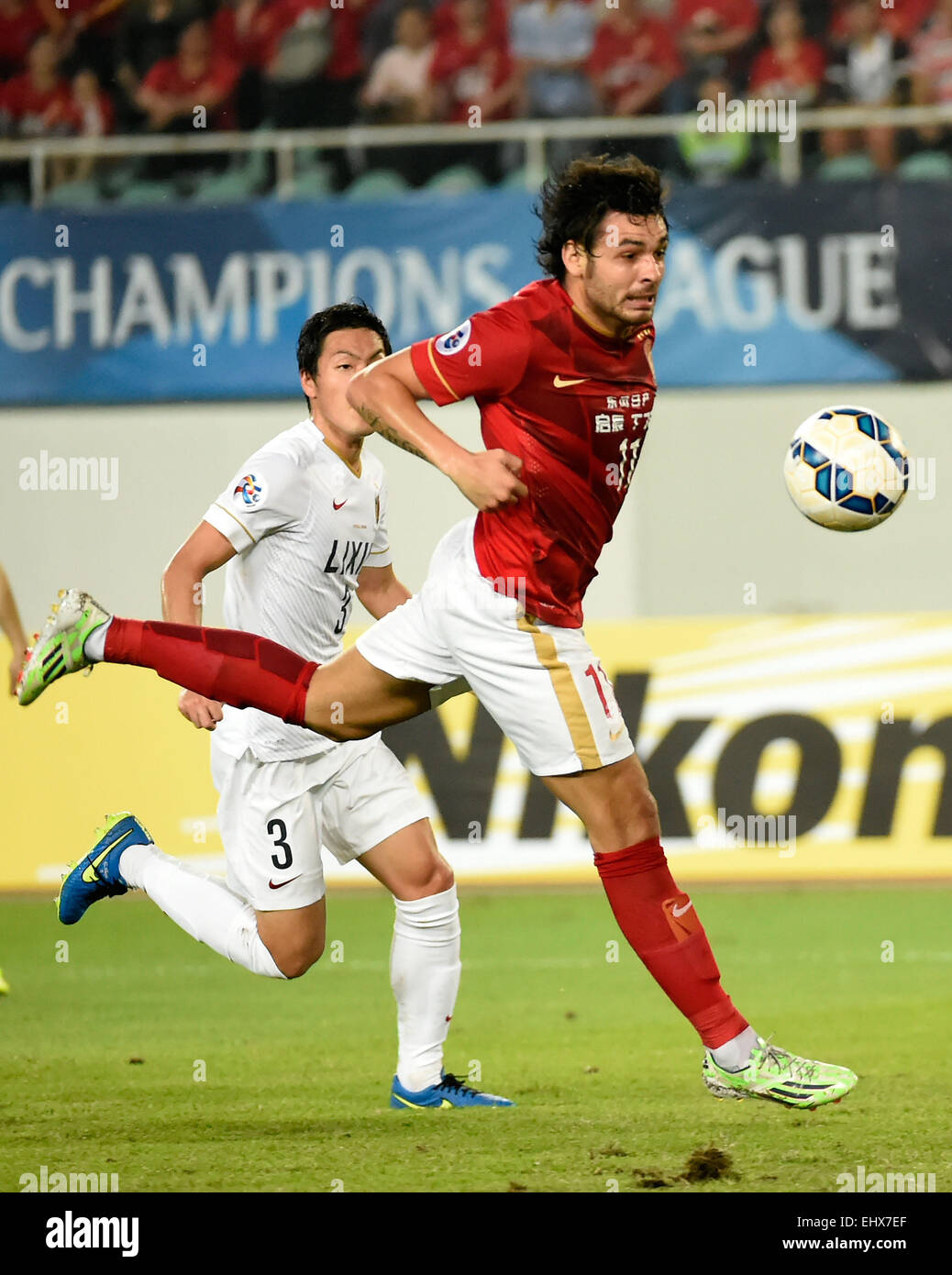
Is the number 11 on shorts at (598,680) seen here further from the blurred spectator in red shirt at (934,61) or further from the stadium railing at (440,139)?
Result: the blurred spectator in red shirt at (934,61)

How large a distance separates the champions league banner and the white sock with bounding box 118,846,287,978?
19.2 ft

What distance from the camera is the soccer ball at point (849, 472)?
4.61 meters

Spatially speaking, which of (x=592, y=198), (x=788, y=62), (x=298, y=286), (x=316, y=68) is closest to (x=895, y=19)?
(x=788, y=62)

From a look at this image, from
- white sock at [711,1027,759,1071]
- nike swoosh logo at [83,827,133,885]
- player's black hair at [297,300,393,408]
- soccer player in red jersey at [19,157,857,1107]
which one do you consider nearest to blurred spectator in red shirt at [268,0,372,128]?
player's black hair at [297,300,393,408]

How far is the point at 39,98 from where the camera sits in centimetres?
1234

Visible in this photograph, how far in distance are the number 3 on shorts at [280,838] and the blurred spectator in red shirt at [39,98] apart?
884 cm

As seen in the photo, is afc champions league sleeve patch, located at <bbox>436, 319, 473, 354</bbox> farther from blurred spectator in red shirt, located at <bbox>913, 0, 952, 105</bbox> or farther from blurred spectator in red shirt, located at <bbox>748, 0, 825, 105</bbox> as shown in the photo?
blurred spectator in red shirt, located at <bbox>913, 0, 952, 105</bbox>

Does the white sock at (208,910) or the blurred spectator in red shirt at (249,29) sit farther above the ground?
the blurred spectator in red shirt at (249,29)

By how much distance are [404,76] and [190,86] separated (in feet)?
4.97

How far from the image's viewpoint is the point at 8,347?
34.5 feet

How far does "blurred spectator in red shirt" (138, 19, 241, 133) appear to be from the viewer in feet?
39.2

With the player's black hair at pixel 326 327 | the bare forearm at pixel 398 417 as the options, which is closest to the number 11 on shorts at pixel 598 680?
the bare forearm at pixel 398 417
